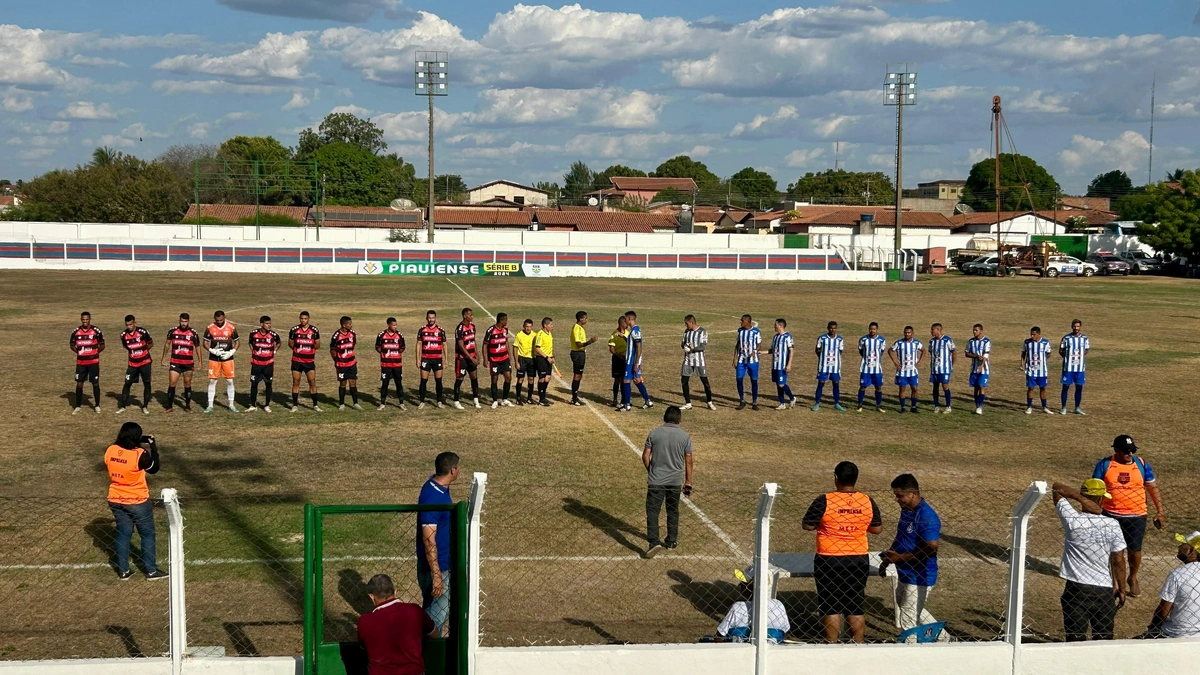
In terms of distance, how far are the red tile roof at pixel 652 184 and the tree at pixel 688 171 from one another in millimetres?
17977

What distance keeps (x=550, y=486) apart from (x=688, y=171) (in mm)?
151579

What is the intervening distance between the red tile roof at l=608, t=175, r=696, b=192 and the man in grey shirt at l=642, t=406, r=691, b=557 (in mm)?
125896

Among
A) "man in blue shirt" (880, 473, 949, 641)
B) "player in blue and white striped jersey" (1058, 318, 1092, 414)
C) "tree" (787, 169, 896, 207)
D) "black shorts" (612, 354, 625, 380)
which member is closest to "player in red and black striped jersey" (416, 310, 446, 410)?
"black shorts" (612, 354, 625, 380)

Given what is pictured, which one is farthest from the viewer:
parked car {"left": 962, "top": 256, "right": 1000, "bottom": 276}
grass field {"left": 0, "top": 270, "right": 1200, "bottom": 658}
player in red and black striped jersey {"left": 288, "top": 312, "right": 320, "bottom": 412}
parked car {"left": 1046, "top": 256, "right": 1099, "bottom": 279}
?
parked car {"left": 962, "top": 256, "right": 1000, "bottom": 276}

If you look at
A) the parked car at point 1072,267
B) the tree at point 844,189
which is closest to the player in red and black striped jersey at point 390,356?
the parked car at point 1072,267

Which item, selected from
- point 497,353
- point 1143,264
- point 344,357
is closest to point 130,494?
point 344,357

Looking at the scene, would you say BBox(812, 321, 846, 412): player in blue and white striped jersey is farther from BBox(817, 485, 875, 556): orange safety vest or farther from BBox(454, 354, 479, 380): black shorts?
BBox(817, 485, 875, 556): orange safety vest

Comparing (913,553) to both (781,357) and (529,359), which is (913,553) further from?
(529,359)

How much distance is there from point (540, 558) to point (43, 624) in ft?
14.3

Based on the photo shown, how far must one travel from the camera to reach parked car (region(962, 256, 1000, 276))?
67812mm

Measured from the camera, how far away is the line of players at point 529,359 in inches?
737

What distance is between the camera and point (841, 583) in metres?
8.22

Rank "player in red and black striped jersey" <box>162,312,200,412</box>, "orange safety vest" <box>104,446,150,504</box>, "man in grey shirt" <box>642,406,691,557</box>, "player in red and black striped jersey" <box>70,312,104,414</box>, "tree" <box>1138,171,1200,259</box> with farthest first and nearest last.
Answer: "tree" <box>1138,171,1200,259</box>
"player in red and black striped jersey" <box>162,312,200,412</box>
"player in red and black striped jersey" <box>70,312,104,414</box>
"man in grey shirt" <box>642,406,691,557</box>
"orange safety vest" <box>104,446,150,504</box>

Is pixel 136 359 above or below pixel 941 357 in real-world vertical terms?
below
